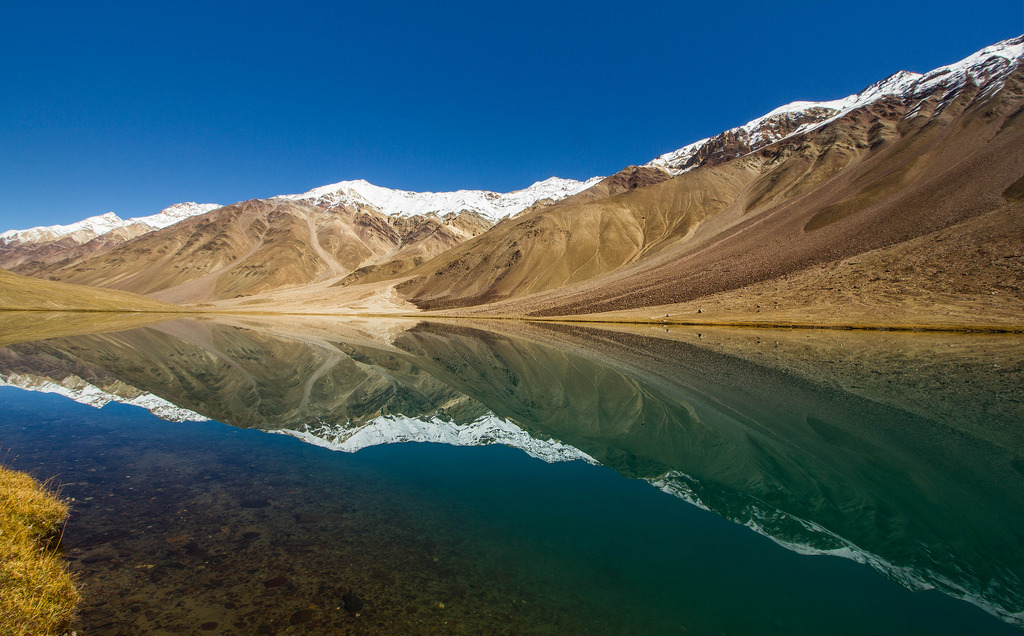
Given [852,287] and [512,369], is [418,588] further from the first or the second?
[852,287]

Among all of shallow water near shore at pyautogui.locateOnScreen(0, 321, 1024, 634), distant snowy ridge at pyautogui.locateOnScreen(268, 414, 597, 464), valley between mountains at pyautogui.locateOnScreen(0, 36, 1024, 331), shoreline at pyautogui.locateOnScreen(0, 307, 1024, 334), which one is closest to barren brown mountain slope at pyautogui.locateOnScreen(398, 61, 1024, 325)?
valley between mountains at pyautogui.locateOnScreen(0, 36, 1024, 331)

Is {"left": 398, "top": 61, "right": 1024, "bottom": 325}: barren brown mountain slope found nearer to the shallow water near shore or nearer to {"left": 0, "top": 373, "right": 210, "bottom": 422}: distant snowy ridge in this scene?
the shallow water near shore

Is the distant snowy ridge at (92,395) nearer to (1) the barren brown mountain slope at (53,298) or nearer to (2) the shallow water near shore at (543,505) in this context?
(2) the shallow water near shore at (543,505)

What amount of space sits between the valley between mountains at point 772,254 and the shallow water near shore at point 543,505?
4248 cm

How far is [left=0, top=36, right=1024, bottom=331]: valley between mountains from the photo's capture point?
53938 mm

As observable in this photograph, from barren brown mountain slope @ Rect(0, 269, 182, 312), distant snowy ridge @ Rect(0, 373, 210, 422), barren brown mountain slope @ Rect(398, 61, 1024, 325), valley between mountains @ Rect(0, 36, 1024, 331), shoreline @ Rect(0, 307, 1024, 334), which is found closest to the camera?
distant snowy ridge @ Rect(0, 373, 210, 422)

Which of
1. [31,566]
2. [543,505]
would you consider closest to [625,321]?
[543,505]

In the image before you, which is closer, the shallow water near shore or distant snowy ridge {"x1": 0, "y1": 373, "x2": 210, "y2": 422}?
the shallow water near shore

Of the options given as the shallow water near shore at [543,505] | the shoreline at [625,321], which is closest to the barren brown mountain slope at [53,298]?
the shoreline at [625,321]

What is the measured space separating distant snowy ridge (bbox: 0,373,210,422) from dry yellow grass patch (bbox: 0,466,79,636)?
986 centimetres

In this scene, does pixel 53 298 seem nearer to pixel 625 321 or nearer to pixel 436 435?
pixel 436 435

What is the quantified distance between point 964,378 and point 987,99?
462 ft

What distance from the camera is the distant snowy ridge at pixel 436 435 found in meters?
13.4

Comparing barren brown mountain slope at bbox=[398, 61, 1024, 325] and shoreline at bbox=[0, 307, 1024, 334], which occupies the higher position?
barren brown mountain slope at bbox=[398, 61, 1024, 325]
